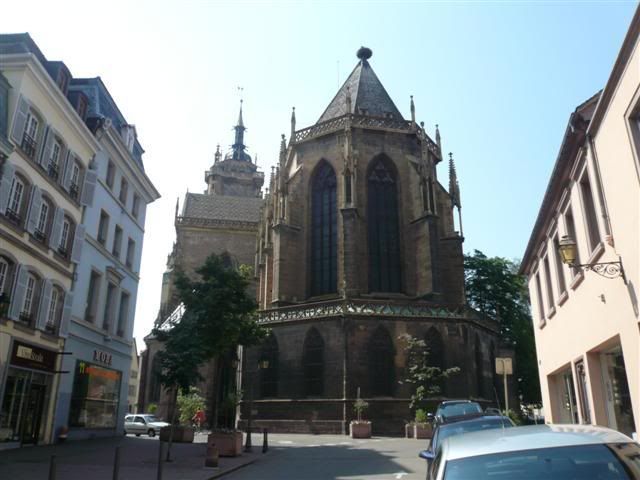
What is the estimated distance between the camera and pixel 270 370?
30438mm

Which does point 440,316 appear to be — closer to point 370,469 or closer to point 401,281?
point 401,281

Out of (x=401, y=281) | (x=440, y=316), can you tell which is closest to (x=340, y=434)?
(x=440, y=316)

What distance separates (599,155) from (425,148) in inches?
1002

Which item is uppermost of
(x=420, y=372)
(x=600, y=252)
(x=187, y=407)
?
(x=600, y=252)

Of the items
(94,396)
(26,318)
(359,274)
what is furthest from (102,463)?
(359,274)

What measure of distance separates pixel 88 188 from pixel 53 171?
219 cm

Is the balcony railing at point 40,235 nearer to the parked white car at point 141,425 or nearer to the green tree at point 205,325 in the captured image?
the green tree at point 205,325

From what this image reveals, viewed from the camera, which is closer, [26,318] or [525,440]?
[525,440]

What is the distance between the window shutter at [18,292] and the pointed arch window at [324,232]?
19.1 metres

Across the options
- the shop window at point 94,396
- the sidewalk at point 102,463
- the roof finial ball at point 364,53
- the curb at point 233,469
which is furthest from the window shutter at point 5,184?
the roof finial ball at point 364,53

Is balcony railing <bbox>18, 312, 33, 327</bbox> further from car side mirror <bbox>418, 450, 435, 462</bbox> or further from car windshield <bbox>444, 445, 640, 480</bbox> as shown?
car windshield <bbox>444, 445, 640, 480</bbox>

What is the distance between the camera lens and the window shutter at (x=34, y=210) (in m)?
17.7

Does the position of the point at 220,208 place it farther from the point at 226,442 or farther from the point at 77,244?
the point at 226,442

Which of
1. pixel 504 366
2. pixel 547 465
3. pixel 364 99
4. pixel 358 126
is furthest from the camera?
pixel 364 99
